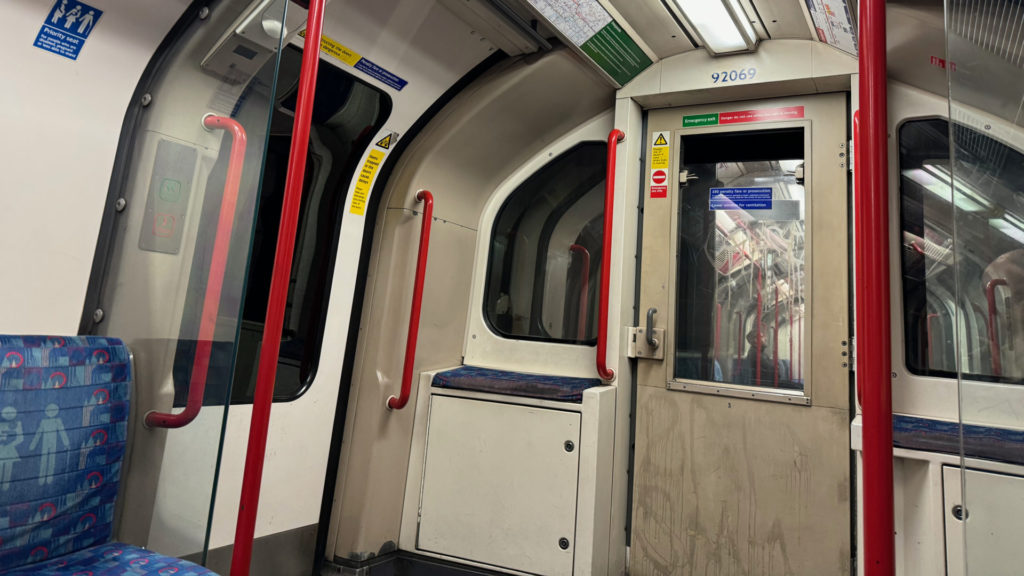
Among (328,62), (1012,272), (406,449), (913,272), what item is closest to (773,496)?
(913,272)

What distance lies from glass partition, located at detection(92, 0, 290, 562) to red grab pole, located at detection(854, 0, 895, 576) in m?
1.32

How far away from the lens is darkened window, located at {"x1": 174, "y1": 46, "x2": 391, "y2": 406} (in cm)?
235

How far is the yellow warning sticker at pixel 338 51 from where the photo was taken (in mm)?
2279

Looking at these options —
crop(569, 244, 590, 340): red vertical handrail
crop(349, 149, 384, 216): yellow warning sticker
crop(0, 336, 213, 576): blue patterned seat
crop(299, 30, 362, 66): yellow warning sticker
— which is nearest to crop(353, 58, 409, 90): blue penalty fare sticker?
crop(299, 30, 362, 66): yellow warning sticker

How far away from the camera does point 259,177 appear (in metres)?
1.42

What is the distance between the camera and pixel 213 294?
149 cm

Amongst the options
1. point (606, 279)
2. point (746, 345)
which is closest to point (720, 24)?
point (606, 279)

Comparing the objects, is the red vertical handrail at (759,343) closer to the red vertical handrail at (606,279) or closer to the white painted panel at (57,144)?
the red vertical handrail at (606,279)

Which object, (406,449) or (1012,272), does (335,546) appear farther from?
(1012,272)

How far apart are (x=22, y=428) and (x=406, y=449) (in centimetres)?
171

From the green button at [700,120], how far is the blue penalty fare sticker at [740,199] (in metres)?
0.35

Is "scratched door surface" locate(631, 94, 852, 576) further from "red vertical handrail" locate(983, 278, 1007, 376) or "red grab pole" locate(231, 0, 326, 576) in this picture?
"red grab pole" locate(231, 0, 326, 576)

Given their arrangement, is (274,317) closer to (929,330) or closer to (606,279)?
(606,279)

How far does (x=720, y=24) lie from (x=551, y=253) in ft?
4.60
